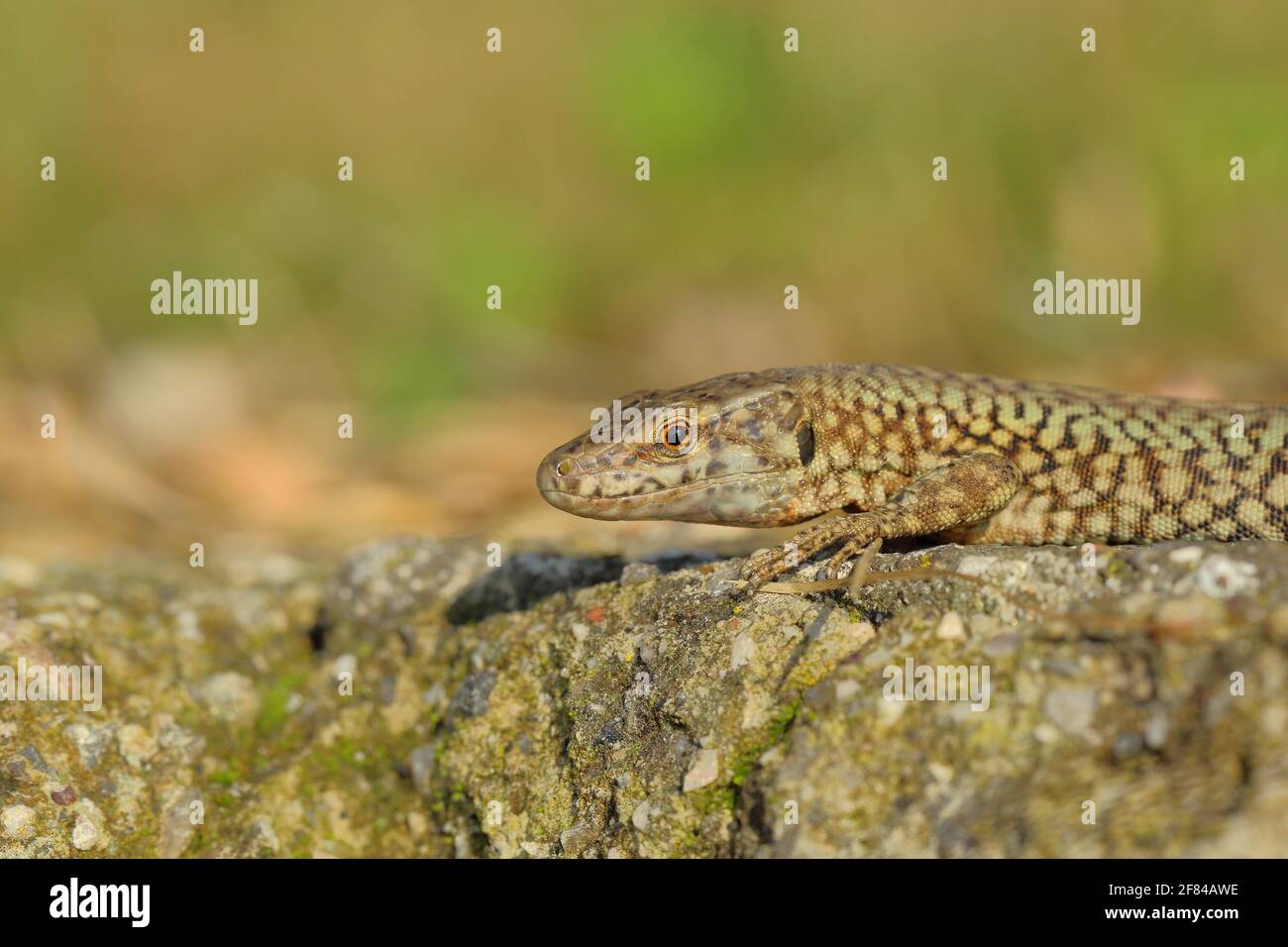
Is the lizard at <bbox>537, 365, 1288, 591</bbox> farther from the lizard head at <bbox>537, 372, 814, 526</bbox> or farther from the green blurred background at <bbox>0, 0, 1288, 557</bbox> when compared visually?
the green blurred background at <bbox>0, 0, 1288, 557</bbox>

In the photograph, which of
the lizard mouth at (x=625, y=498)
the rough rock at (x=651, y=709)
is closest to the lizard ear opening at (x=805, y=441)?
the lizard mouth at (x=625, y=498)

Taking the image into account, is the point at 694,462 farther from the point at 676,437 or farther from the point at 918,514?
the point at 918,514

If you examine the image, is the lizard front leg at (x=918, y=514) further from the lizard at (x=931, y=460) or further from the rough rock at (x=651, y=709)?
the rough rock at (x=651, y=709)

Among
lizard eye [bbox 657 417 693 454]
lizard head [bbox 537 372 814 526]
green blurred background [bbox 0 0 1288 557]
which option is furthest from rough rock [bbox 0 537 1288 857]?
green blurred background [bbox 0 0 1288 557]

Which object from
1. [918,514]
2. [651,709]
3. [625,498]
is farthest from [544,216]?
[651,709]

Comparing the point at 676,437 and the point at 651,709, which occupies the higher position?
the point at 676,437
